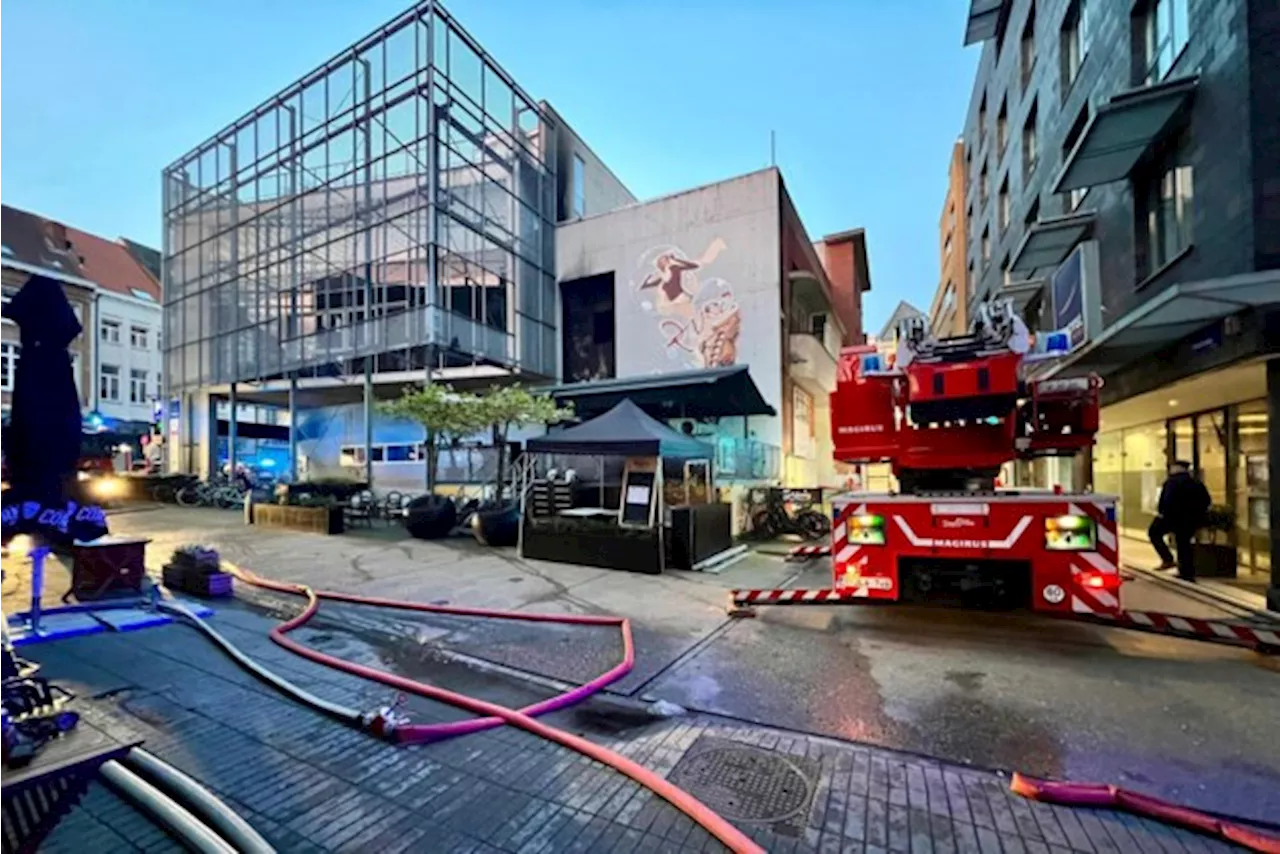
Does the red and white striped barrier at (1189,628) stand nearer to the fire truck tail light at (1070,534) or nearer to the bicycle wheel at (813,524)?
the fire truck tail light at (1070,534)

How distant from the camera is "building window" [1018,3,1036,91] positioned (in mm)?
16109

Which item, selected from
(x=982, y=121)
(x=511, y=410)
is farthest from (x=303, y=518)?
(x=982, y=121)

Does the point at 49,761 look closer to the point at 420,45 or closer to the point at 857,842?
the point at 857,842

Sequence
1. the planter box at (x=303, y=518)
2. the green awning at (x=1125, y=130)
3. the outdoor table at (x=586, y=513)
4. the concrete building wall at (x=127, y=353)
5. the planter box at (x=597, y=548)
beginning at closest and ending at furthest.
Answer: the green awning at (x=1125, y=130) → the planter box at (x=597, y=548) → the outdoor table at (x=586, y=513) → the planter box at (x=303, y=518) → the concrete building wall at (x=127, y=353)

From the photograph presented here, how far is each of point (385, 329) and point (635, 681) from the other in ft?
51.1

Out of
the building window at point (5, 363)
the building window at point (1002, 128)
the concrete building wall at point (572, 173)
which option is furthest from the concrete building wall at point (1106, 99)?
the building window at point (5, 363)

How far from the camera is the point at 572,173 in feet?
72.2

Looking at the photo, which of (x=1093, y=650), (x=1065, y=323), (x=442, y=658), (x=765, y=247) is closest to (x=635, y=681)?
(x=442, y=658)

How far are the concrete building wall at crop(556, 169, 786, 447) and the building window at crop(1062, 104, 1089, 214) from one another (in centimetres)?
643

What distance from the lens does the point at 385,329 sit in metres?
17.3

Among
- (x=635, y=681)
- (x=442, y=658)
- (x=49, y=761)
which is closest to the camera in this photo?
(x=49, y=761)

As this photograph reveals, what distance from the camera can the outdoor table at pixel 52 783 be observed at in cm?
177

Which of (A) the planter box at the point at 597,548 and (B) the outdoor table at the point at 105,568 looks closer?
(B) the outdoor table at the point at 105,568

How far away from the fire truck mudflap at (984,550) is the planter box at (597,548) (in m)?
3.75
